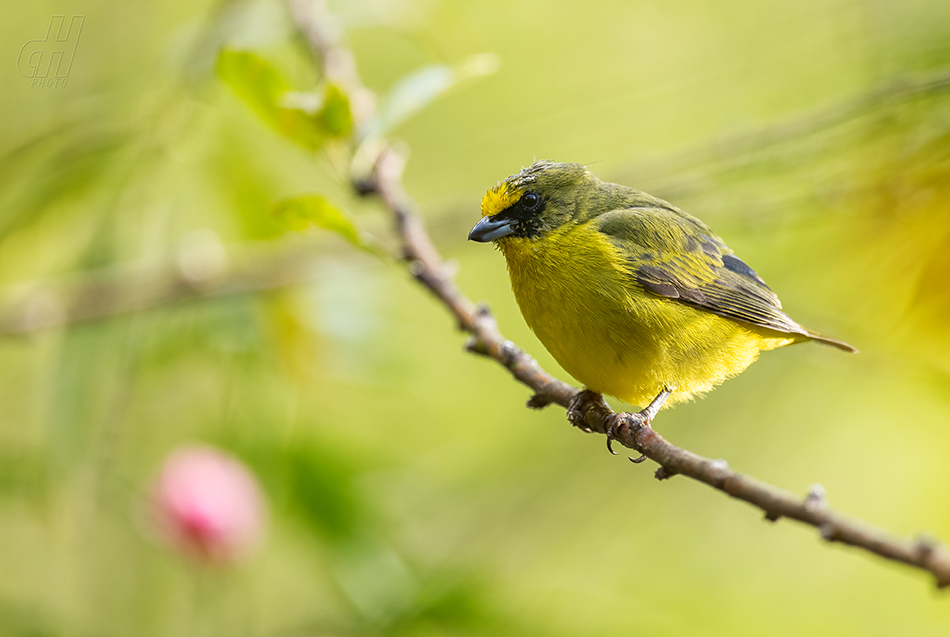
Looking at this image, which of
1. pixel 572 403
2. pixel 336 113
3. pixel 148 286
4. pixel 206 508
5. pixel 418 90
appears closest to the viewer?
pixel 572 403

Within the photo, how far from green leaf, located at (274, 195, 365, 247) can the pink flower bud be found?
1.17 metres

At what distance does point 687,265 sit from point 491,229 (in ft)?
1.73

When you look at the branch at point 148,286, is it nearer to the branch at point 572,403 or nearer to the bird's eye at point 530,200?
the branch at point 572,403

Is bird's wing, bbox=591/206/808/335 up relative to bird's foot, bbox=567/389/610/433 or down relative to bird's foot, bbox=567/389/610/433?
up

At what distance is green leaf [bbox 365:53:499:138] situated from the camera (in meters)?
2.34

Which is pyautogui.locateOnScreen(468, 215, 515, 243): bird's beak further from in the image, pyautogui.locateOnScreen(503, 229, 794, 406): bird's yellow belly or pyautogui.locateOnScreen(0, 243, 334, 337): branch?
pyautogui.locateOnScreen(0, 243, 334, 337): branch

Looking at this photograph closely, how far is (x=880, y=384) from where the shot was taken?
3.01m

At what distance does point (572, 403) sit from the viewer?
1820 mm

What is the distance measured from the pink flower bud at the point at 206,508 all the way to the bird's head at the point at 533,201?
1270mm

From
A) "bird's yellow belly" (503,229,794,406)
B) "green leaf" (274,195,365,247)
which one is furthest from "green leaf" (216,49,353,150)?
"bird's yellow belly" (503,229,794,406)

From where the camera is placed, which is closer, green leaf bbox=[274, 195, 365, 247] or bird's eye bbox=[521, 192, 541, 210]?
green leaf bbox=[274, 195, 365, 247]

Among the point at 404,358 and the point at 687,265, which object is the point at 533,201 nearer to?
the point at 687,265

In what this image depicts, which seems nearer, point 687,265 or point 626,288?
point 626,288

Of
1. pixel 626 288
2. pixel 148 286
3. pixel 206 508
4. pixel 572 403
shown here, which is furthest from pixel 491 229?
pixel 148 286
